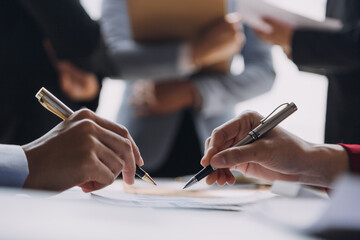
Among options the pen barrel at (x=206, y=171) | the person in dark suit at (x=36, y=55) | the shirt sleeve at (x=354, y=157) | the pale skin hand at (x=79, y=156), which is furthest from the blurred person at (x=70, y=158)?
the person in dark suit at (x=36, y=55)

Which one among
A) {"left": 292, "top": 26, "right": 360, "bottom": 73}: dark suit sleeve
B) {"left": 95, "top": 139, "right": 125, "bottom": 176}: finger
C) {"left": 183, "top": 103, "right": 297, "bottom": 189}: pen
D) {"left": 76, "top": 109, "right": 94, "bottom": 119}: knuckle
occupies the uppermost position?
{"left": 292, "top": 26, "right": 360, "bottom": 73}: dark suit sleeve

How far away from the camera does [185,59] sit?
1.25 meters

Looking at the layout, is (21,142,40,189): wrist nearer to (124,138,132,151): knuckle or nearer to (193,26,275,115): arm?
(124,138,132,151): knuckle

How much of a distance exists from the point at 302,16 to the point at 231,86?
405mm

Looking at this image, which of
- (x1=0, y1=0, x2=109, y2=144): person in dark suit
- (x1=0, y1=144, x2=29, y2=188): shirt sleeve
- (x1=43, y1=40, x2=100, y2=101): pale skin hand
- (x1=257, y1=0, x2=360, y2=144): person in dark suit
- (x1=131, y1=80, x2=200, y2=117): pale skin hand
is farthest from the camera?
(x1=131, y1=80, x2=200, y2=117): pale skin hand

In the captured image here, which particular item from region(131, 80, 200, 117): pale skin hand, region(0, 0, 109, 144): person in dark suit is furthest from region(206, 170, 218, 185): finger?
region(131, 80, 200, 117): pale skin hand

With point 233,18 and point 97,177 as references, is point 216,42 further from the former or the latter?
point 97,177

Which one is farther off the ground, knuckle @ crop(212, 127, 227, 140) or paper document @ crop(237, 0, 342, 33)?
paper document @ crop(237, 0, 342, 33)

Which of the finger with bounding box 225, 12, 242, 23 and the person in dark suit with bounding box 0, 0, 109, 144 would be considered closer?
the person in dark suit with bounding box 0, 0, 109, 144

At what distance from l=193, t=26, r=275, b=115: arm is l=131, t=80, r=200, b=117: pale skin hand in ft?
0.12

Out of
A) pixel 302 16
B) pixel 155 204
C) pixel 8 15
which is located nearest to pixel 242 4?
pixel 302 16

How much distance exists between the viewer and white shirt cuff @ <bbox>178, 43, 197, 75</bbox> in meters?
Result: 1.24

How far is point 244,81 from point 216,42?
8.6 inches

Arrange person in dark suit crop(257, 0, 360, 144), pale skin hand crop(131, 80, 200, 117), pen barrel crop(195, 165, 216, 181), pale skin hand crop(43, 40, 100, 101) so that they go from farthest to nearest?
pale skin hand crop(131, 80, 200, 117) → pale skin hand crop(43, 40, 100, 101) → person in dark suit crop(257, 0, 360, 144) → pen barrel crop(195, 165, 216, 181)
